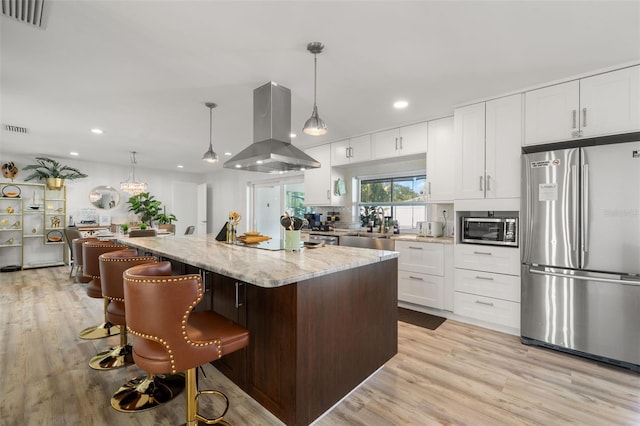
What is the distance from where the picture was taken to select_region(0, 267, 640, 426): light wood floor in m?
1.78

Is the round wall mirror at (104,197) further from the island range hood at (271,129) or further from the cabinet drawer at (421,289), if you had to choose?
the cabinet drawer at (421,289)

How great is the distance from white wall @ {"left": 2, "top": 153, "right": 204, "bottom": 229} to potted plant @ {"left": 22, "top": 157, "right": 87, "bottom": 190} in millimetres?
200

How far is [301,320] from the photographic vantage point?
63.1 inches

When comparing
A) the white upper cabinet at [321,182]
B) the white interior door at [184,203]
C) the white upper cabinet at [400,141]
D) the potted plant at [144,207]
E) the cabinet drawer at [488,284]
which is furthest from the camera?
the white interior door at [184,203]

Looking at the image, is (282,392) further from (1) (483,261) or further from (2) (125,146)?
(2) (125,146)

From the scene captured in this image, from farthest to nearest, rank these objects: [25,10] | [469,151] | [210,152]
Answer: [210,152] < [469,151] < [25,10]

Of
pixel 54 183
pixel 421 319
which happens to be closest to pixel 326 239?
pixel 421 319

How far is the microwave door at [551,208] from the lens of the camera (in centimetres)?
256

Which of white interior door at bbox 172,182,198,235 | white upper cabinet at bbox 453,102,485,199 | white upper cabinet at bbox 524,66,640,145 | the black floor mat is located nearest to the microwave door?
white upper cabinet at bbox 524,66,640,145

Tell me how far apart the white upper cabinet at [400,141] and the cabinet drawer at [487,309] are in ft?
6.23

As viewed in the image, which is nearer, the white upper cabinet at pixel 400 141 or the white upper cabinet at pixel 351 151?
the white upper cabinet at pixel 400 141

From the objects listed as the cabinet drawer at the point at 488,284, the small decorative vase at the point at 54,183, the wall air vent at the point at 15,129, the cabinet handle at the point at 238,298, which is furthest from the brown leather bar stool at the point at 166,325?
the small decorative vase at the point at 54,183

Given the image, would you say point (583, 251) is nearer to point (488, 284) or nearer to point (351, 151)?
point (488, 284)

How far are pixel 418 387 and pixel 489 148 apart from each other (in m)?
2.47
